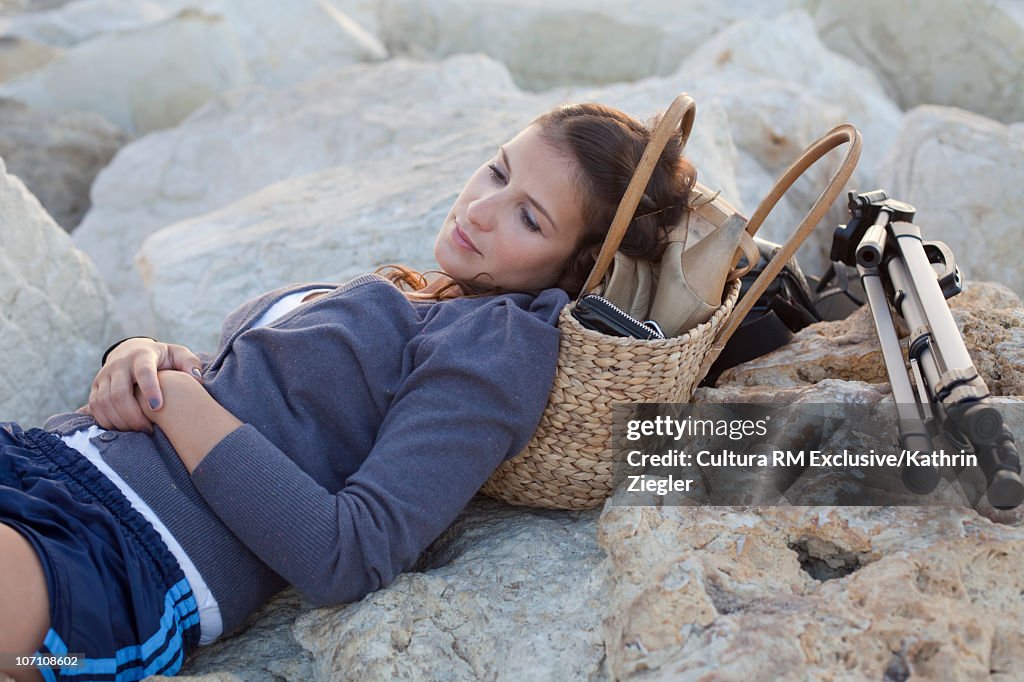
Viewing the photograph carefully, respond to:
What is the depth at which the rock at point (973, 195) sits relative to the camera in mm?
3900

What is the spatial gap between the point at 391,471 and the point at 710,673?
698 millimetres

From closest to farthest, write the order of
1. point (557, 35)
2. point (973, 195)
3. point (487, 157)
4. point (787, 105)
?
point (487, 157), point (973, 195), point (787, 105), point (557, 35)

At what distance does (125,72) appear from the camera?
6.57m

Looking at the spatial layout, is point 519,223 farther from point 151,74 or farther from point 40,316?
point 151,74

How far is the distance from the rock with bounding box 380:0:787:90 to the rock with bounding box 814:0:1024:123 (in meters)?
1.27

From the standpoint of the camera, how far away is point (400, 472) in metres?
1.83

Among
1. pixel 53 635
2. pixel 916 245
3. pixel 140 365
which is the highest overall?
pixel 916 245

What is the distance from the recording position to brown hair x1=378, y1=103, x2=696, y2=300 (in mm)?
2201

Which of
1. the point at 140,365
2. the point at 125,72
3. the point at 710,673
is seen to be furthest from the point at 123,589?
the point at 125,72

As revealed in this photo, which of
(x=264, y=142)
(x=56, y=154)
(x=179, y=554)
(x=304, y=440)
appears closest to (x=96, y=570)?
(x=179, y=554)

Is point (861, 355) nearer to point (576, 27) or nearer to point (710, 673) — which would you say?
point (710, 673)

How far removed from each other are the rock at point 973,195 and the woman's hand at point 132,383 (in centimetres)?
311

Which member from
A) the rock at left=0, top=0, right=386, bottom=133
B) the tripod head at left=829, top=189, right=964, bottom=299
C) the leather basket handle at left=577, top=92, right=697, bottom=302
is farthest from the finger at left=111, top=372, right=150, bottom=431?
the rock at left=0, top=0, right=386, bottom=133

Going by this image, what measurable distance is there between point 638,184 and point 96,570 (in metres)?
1.31
